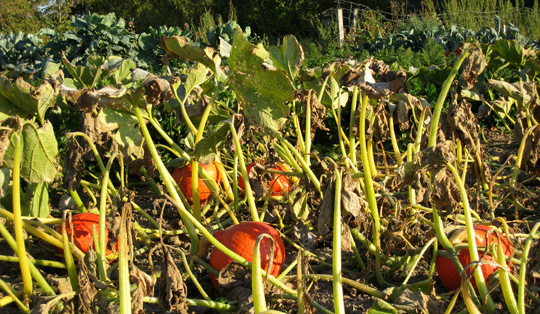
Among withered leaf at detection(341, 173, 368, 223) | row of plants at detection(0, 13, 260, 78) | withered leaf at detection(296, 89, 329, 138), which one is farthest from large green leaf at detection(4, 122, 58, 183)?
row of plants at detection(0, 13, 260, 78)

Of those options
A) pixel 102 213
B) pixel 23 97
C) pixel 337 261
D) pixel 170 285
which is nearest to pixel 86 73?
pixel 23 97

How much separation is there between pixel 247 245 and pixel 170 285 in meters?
0.50

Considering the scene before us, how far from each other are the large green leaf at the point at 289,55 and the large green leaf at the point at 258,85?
0.56 metres

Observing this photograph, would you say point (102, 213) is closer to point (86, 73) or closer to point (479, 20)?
point (86, 73)

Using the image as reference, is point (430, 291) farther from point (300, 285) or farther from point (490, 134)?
point (490, 134)

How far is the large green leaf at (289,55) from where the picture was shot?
246 centimetres

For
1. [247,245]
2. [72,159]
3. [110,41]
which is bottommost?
[247,245]

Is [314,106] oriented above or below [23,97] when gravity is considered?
below

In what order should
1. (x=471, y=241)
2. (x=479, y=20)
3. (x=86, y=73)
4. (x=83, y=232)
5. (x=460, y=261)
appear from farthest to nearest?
(x=479, y=20), (x=86, y=73), (x=83, y=232), (x=460, y=261), (x=471, y=241)

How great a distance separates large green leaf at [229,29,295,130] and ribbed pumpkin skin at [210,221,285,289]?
398 mm

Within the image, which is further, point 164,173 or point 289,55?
point 289,55

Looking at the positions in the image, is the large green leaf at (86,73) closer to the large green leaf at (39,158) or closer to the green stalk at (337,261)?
the large green leaf at (39,158)

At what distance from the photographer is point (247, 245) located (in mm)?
1808

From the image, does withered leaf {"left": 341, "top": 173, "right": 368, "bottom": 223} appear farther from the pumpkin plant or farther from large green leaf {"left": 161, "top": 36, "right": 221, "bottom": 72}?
the pumpkin plant
